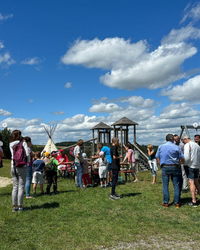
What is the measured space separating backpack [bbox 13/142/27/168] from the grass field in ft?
3.95

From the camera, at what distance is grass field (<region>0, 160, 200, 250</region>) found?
12.7ft

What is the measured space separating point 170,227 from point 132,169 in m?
A: 6.34

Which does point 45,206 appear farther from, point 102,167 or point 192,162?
point 192,162

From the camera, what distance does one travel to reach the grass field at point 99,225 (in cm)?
387

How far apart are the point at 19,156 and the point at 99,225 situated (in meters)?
2.40

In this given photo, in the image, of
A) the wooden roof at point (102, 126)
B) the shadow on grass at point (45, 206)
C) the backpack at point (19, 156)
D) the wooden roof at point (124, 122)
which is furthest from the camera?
the wooden roof at point (102, 126)

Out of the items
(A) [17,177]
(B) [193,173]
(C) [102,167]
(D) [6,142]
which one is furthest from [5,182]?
(D) [6,142]

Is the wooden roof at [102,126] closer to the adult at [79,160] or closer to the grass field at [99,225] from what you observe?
the adult at [79,160]

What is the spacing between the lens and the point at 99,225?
4.68 m

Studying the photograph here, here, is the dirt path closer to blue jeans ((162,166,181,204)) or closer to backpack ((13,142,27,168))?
backpack ((13,142,27,168))

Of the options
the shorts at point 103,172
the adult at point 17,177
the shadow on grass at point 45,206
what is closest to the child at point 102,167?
the shorts at point 103,172

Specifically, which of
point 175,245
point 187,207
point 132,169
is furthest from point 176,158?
point 132,169

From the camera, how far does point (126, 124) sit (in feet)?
56.6

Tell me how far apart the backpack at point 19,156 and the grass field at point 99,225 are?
1203 millimetres
